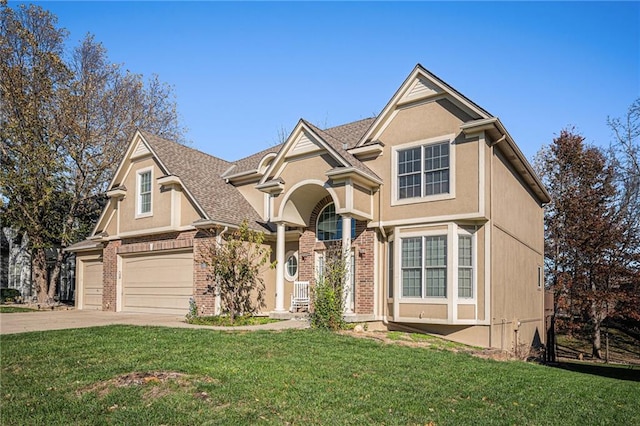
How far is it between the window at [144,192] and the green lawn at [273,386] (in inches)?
374

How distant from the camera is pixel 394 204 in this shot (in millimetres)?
15836

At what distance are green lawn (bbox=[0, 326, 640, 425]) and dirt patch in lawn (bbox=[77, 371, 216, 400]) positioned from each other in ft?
0.05

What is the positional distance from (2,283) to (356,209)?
31045 mm

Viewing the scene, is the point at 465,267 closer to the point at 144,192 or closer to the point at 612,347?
the point at 144,192

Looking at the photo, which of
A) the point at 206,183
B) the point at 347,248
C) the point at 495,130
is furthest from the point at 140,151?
the point at 495,130

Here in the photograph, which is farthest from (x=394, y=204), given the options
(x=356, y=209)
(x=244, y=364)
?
(x=244, y=364)

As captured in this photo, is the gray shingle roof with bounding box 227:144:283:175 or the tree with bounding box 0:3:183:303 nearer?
the gray shingle roof with bounding box 227:144:283:175

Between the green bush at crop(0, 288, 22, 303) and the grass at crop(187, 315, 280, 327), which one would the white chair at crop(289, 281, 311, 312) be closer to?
the grass at crop(187, 315, 280, 327)

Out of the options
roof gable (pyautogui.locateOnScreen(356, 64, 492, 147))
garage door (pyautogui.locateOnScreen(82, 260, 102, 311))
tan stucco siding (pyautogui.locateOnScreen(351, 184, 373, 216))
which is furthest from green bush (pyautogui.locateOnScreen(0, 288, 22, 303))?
roof gable (pyautogui.locateOnScreen(356, 64, 492, 147))

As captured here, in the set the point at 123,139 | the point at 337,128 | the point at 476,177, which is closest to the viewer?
the point at 476,177

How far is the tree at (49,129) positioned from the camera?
25.4 m

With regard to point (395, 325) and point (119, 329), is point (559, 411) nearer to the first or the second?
point (395, 325)

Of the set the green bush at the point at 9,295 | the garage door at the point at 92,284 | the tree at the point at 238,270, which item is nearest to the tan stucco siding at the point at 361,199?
the tree at the point at 238,270

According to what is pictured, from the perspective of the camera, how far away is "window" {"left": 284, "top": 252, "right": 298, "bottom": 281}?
1852cm
